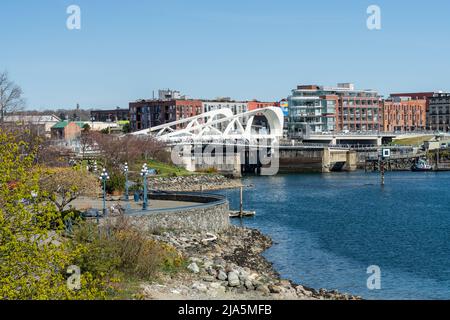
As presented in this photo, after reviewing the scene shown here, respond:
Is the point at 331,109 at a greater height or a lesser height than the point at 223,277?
greater

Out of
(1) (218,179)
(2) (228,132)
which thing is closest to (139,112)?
(2) (228,132)

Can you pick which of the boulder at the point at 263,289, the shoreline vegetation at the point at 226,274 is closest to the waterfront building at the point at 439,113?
the shoreline vegetation at the point at 226,274

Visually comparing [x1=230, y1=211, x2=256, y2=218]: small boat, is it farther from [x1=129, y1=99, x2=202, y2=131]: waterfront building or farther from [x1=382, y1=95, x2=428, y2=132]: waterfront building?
[x1=382, y1=95, x2=428, y2=132]: waterfront building

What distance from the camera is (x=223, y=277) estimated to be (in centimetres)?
2502

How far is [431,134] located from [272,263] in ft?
307

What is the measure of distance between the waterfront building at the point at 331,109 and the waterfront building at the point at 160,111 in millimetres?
15850

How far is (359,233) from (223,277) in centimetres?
1735

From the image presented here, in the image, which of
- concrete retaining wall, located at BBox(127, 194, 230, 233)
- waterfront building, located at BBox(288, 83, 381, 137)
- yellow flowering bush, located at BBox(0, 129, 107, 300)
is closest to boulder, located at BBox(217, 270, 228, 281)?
concrete retaining wall, located at BBox(127, 194, 230, 233)

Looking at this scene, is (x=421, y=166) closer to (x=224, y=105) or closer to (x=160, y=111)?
(x=224, y=105)

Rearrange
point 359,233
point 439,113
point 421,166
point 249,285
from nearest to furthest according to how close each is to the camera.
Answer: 1. point 249,285
2. point 359,233
3. point 421,166
4. point 439,113

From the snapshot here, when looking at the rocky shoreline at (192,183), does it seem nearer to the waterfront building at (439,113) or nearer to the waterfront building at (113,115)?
the waterfront building at (439,113)

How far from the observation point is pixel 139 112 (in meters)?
125

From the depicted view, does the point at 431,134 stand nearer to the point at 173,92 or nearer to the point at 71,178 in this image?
the point at 173,92

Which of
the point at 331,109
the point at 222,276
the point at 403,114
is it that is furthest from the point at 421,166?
the point at 222,276
